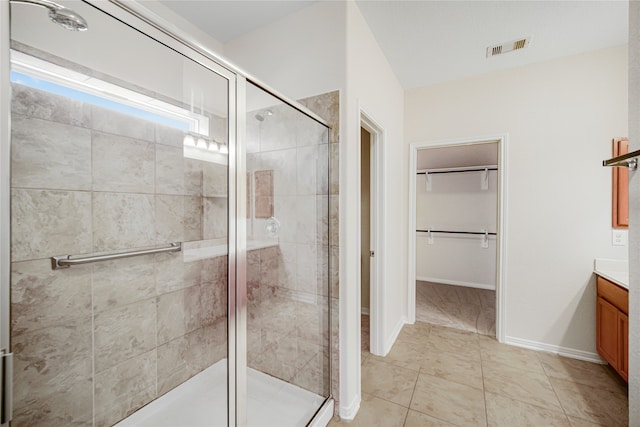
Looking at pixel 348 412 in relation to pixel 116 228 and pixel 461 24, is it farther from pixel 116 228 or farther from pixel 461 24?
pixel 461 24

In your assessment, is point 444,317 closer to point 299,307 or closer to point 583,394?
point 583,394

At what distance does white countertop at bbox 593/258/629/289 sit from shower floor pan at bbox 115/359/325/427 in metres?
2.46

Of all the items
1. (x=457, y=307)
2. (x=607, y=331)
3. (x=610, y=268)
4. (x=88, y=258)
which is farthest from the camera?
(x=457, y=307)

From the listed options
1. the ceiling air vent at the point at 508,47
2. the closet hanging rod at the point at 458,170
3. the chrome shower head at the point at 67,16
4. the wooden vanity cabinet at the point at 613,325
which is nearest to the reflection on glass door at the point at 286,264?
the chrome shower head at the point at 67,16

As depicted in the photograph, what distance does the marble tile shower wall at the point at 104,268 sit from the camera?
128 cm

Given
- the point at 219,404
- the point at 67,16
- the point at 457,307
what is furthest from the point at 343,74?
the point at 457,307

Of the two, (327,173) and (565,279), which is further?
(565,279)

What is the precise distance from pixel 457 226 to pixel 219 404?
4549mm

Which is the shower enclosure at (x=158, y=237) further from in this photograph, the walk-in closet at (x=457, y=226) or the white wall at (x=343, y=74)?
the walk-in closet at (x=457, y=226)

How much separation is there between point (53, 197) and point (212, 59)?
1059mm

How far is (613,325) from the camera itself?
2051 mm

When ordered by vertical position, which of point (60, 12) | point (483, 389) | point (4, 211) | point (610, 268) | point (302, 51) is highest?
point (302, 51)

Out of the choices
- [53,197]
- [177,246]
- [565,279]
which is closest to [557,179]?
[565,279]

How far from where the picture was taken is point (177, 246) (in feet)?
6.01
